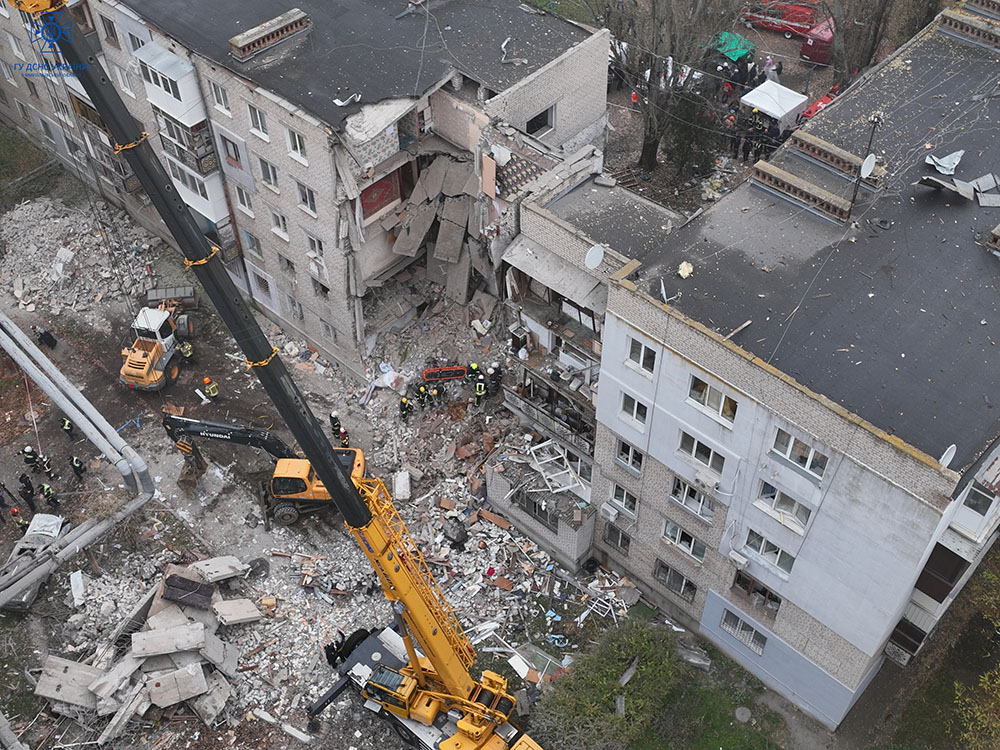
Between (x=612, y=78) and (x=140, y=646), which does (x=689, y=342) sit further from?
(x=612, y=78)

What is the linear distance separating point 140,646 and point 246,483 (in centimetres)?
851

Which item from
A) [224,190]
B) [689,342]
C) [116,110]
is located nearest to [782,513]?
[689,342]

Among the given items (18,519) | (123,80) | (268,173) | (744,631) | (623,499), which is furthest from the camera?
(123,80)

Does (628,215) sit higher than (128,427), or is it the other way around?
(628,215)

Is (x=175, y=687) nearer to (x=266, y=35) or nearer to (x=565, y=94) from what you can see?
(x=266, y=35)

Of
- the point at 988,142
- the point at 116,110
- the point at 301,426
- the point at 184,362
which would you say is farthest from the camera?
the point at 184,362

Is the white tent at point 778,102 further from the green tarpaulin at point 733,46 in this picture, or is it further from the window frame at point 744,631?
the window frame at point 744,631

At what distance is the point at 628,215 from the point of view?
32.1m

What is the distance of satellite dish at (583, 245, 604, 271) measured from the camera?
28.6 meters

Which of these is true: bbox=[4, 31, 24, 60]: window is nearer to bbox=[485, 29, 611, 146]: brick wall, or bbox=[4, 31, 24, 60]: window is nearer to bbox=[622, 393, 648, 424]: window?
bbox=[485, 29, 611, 146]: brick wall

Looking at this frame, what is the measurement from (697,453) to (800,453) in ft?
12.8

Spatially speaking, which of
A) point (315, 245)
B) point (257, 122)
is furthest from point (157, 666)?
point (257, 122)

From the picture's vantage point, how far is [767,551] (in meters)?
29.8

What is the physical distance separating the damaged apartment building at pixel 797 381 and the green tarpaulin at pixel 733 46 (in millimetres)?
20244
